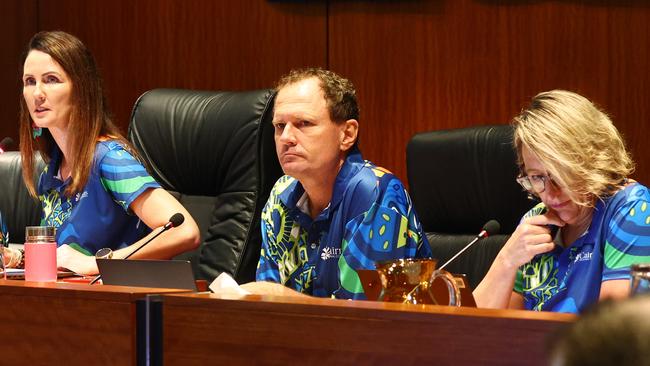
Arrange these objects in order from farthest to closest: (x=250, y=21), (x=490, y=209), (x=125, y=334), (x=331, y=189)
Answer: (x=250, y=21) < (x=490, y=209) < (x=331, y=189) < (x=125, y=334)

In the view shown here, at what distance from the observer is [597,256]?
1.72 metres

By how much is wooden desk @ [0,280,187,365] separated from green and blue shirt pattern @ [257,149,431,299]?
0.79 m

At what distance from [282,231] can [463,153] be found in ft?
1.69

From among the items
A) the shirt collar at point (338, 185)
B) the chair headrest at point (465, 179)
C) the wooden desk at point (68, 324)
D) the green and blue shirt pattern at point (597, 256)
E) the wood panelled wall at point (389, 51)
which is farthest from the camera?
the wood panelled wall at point (389, 51)

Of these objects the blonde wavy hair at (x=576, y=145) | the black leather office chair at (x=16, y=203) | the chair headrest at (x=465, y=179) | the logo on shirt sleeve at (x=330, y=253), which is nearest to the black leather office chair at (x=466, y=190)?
the chair headrest at (x=465, y=179)

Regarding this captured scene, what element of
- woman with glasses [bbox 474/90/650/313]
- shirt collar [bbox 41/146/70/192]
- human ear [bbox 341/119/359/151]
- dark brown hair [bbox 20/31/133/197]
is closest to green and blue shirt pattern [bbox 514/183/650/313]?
woman with glasses [bbox 474/90/650/313]

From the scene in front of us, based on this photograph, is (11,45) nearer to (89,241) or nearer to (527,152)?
(89,241)

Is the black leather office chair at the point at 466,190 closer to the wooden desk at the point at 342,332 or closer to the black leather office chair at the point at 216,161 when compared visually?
the black leather office chair at the point at 216,161

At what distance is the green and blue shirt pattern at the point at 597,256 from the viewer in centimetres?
169

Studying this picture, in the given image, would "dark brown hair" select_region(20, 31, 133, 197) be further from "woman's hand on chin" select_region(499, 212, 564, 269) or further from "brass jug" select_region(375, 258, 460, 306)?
"brass jug" select_region(375, 258, 460, 306)

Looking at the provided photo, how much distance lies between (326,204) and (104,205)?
752 millimetres

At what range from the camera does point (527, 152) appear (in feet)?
5.82

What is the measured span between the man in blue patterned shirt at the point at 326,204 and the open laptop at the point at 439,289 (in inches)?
20.0


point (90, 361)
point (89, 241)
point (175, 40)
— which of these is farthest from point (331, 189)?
point (175, 40)
